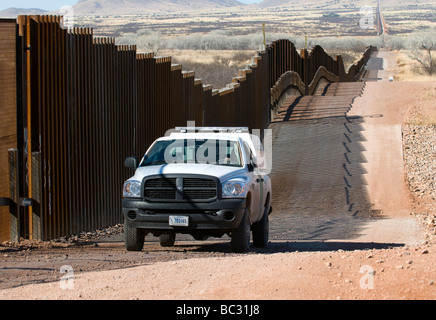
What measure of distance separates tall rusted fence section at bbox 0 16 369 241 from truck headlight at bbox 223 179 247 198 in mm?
2942

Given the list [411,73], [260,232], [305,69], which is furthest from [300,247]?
[411,73]

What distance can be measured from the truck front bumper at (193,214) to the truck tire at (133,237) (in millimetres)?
257

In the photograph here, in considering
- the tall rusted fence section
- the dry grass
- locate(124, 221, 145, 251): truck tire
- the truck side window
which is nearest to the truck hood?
the truck side window

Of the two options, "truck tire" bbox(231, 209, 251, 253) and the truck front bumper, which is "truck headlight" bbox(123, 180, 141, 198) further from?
"truck tire" bbox(231, 209, 251, 253)

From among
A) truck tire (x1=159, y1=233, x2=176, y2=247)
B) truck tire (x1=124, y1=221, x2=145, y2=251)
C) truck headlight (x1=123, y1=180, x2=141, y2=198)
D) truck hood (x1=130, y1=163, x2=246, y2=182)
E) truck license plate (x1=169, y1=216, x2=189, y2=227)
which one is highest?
truck hood (x1=130, y1=163, x2=246, y2=182)

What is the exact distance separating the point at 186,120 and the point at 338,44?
12889 cm

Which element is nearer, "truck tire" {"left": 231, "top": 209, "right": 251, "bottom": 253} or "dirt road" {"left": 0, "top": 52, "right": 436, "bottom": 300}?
"dirt road" {"left": 0, "top": 52, "right": 436, "bottom": 300}

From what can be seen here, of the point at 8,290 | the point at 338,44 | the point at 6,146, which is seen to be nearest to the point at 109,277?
the point at 8,290

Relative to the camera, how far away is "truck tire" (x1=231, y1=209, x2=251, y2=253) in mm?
12438

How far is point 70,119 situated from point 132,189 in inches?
102

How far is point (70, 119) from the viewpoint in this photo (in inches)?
572

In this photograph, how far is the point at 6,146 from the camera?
516 inches

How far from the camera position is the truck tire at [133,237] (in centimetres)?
1261

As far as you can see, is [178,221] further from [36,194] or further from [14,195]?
[14,195]
